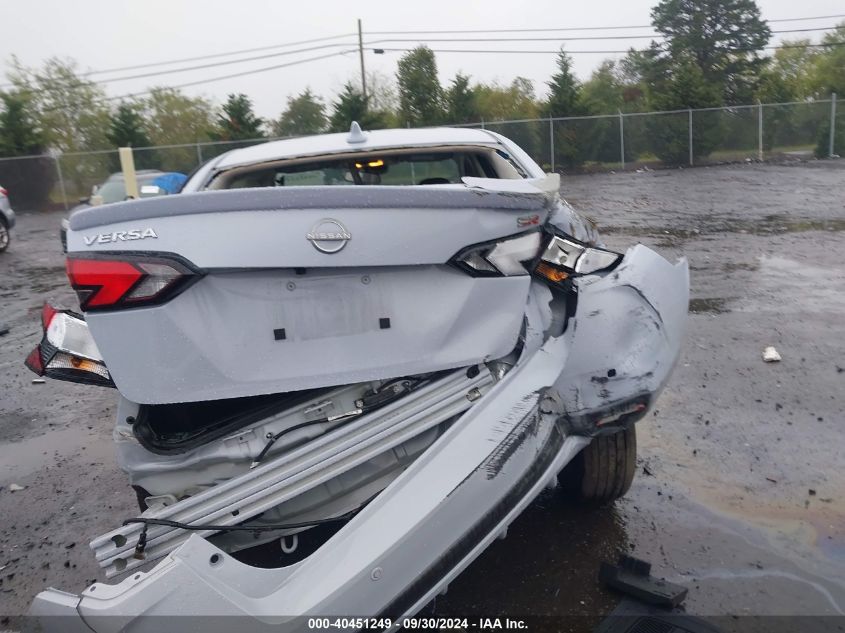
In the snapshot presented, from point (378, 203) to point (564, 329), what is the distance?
0.87 m

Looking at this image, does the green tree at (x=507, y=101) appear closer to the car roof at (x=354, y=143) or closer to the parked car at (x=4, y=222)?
the parked car at (x=4, y=222)

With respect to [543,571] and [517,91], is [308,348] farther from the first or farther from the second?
[517,91]

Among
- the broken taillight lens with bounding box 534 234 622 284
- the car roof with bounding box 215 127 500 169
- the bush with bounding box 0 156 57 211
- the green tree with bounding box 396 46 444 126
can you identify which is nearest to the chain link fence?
the bush with bounding box 0 156 57 211

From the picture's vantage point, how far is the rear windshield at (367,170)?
391 centimetres

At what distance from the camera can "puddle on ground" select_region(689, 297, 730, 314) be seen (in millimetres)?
6844

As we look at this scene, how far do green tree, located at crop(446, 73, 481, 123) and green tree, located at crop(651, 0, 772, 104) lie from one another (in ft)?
60.8

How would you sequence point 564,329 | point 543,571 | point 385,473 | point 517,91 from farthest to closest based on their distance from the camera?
1. point 517,91
2. point 543,571
3. point 564,329
4. point 385,473

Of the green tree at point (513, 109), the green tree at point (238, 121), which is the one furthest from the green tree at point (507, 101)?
the green tree at point (238, 121)

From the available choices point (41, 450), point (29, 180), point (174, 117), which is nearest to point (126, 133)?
point (29, 180)

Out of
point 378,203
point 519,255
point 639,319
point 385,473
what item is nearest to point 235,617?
point 385,473

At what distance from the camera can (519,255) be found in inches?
98.9

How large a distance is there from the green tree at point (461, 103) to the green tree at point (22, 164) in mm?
14826

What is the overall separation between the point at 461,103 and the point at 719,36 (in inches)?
874

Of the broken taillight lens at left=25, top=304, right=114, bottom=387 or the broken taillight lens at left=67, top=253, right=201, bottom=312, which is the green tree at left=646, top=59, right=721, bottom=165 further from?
the broken taillight lens at left=67, top=253, right=201, bottom=312
